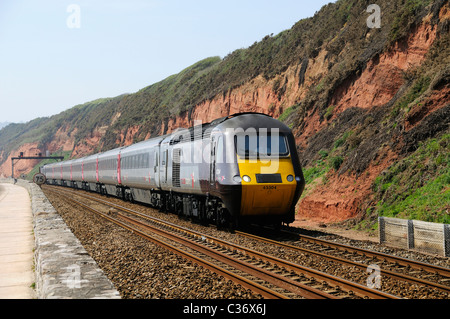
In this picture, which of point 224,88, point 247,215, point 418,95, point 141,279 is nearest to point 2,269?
point 141,279

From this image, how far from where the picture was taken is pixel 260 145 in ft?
50.3

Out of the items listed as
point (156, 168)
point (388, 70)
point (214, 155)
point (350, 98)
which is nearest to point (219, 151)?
point (214, 155)

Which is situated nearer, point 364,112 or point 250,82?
point 364,112

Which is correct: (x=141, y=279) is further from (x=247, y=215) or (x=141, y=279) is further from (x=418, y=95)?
(x=418, y=95)

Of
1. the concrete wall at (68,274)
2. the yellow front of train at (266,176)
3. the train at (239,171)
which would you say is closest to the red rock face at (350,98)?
the train at (239,171)

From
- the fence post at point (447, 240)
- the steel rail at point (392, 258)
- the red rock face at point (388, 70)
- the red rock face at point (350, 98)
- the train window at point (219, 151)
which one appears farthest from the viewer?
the red rock face at point (388, 70)

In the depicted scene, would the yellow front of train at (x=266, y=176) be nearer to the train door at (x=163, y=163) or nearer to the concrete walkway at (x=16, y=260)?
the concrete walkway at (x=16, y=260)

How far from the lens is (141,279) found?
9539 millimetres

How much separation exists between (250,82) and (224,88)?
23.0ft

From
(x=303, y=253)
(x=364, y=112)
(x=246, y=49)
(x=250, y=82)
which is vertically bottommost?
(x=303, y=253)

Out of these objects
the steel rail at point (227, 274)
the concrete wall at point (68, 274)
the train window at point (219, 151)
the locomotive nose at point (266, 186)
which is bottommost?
the steel rail at point (227, 274)

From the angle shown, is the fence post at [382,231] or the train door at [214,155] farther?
the train door at [214,155]

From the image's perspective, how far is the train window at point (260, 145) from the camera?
49.4 ft
